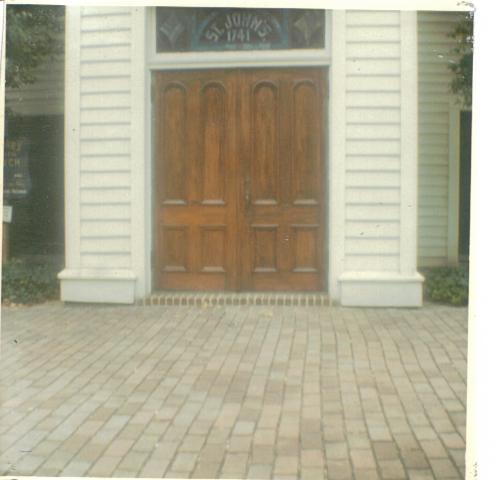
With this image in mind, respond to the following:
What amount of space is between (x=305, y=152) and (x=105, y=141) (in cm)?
116

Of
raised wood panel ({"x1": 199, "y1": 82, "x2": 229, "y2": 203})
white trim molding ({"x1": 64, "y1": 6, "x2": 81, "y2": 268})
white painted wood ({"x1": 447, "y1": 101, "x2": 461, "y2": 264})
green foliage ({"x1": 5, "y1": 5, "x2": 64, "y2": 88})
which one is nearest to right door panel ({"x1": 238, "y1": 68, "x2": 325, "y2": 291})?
raised wood panel ({"x1": 199, "y1": 82, "x2": 229, "y2": 203})

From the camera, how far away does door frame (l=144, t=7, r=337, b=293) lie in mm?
3666

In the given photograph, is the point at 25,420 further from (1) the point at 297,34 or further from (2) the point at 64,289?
(1) the point at 297,34

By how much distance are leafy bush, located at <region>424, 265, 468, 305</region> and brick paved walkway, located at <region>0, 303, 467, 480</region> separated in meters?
0.08

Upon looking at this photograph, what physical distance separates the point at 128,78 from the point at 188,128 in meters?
0.44

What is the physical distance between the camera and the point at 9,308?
3.48 meters

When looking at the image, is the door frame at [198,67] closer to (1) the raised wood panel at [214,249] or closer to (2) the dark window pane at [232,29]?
(2) the dark window pane at [232,29]

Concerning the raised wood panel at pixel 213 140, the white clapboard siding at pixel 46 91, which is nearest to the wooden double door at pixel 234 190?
the raised wood panel at pixel 213 140

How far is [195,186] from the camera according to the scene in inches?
147

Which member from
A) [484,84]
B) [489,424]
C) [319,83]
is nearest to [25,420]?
[489,424]

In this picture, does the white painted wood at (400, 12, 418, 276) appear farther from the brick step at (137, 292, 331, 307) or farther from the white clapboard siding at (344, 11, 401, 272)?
the brick step at (137, 292, 331, 307)

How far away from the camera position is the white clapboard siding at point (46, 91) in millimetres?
3363

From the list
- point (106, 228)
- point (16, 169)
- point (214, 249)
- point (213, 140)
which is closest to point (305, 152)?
point (213, 140)

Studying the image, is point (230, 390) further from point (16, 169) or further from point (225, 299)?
point (16, 169)
